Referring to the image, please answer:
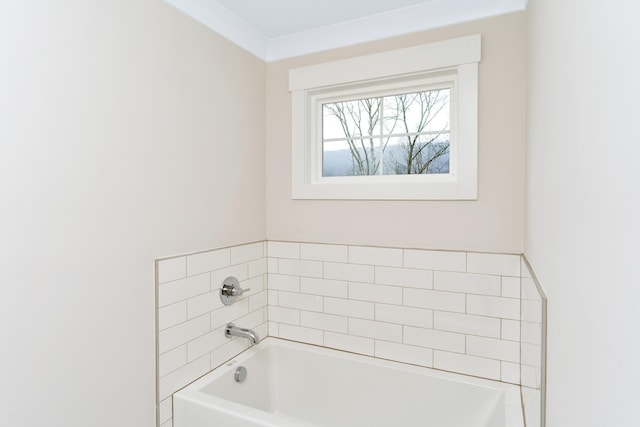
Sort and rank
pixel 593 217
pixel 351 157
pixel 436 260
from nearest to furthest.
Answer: pixel 593 217, pixel 436 260, pixel 351 157

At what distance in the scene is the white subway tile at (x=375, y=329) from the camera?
1913mm

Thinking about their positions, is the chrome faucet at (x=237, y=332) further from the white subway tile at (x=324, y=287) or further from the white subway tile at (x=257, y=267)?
the white subway tile at (x=324, y=287)

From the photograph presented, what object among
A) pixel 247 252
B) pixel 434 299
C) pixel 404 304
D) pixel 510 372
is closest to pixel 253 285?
pixel 247 252

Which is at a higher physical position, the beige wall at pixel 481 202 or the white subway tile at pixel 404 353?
the beige wall at pixel 481 202

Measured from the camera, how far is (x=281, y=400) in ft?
6.81

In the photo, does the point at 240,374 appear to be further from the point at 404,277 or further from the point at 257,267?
the point at 404,277

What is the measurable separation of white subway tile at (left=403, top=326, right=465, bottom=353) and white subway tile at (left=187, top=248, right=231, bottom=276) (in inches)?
40.4

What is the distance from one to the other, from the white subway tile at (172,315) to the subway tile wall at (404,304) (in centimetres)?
69

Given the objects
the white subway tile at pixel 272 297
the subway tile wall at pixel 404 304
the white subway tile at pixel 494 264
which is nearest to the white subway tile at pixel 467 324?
the subway tile wall at pixel 404 304

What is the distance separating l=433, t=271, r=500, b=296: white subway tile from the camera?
1.71m

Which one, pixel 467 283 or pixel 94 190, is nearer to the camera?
pixel 94 190

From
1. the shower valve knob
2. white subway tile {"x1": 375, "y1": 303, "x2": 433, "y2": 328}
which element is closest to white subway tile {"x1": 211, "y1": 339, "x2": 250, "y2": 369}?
the shower valve knob

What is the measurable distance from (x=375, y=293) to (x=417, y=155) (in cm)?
80

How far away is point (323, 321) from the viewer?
209cm
